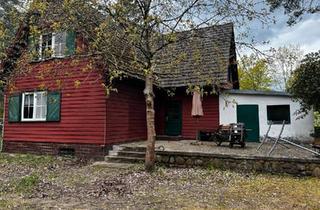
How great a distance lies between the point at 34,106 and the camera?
44.6 feet

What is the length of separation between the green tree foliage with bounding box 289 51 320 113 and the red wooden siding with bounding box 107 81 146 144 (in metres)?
6.85

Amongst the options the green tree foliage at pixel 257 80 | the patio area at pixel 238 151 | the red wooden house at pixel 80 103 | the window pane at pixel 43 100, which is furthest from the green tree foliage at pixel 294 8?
the green tree foliage at pixel 257 80

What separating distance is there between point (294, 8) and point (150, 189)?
8658mm

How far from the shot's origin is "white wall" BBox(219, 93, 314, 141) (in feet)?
47.7

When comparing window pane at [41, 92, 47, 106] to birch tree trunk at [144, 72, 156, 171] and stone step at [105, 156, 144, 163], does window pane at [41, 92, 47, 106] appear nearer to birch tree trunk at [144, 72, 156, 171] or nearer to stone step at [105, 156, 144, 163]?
stone step at [105, 156, 144, 163]

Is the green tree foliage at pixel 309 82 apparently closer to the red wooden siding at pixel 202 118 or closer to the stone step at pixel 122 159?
the red wooden siding at pixel 202 118

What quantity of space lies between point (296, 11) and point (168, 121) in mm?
7852

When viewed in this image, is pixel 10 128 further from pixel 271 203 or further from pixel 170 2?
pixel 271 203

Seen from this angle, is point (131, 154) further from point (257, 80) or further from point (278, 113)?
point (257, 80)

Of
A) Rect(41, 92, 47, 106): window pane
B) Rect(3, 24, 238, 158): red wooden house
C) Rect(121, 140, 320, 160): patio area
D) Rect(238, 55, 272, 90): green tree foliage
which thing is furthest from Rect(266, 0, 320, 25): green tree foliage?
Rect(238, 55, 272, 90): green tree foliage

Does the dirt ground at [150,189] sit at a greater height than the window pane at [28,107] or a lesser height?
lesser

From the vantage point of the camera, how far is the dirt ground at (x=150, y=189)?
616 centimetres

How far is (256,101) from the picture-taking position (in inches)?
588

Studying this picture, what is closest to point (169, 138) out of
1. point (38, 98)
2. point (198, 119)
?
point (198, 119)
